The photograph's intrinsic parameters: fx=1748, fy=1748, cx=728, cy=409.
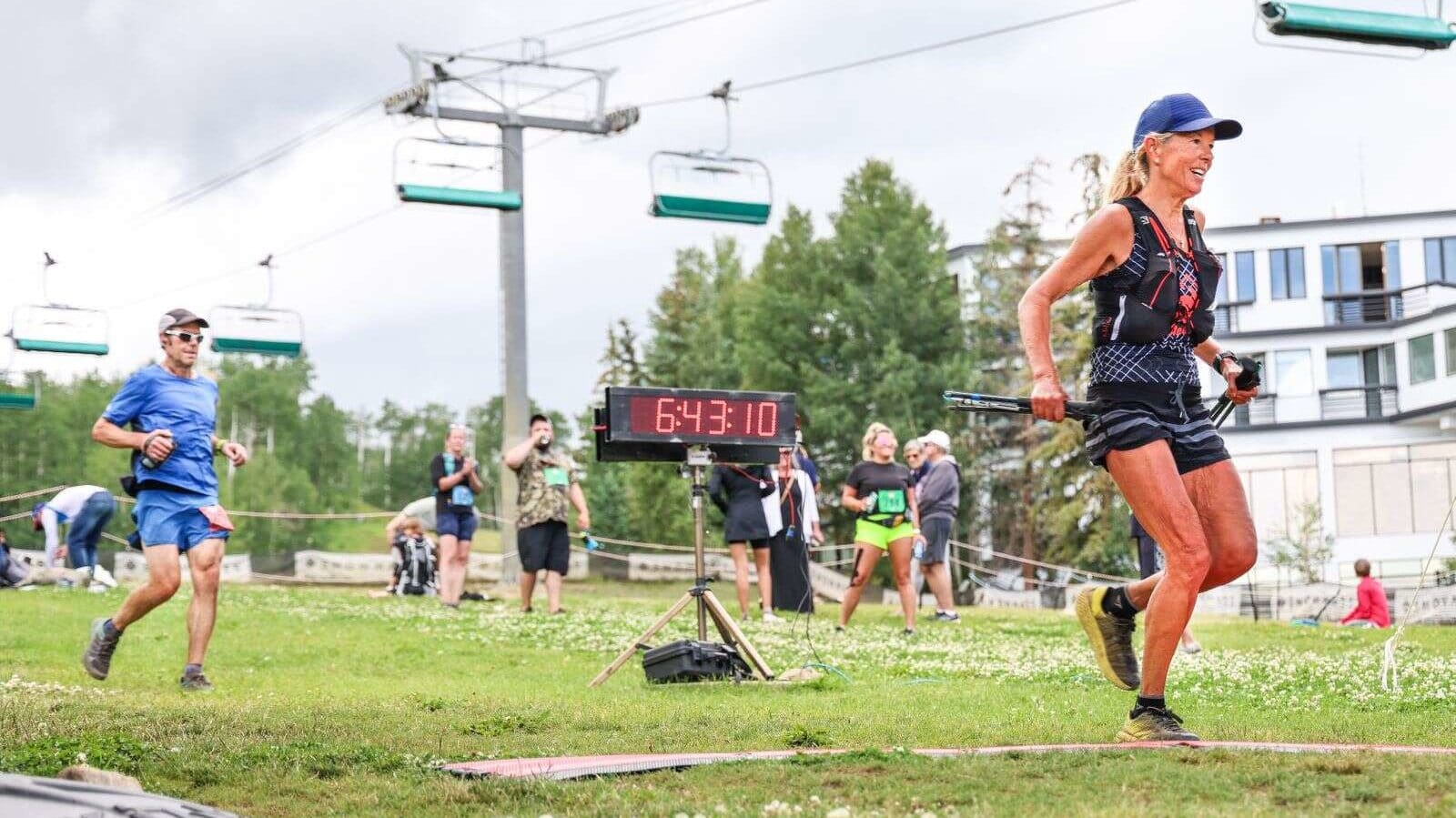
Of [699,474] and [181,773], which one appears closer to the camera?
[181,773]

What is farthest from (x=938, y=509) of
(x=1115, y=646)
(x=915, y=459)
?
(x=1115, y=646)

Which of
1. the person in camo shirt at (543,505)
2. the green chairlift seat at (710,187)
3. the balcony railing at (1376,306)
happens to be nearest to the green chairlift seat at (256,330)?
Result: the green chairlift seat at (710,187)

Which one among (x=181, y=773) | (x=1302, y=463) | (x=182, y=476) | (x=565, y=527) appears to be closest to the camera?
(x=181, y=773)

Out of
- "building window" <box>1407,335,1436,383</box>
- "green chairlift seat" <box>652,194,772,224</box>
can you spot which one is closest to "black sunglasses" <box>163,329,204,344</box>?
"green chairlift seat" <box>652,194,772,224</box>

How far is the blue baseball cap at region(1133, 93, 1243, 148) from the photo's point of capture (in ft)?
24.6

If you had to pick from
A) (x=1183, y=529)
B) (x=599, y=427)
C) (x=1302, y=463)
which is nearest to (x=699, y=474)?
(x=599, y=427)

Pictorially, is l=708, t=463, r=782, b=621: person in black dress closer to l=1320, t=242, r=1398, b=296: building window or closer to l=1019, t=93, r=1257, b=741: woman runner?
l=1019, t=93, r=1257, b=741: woman runner

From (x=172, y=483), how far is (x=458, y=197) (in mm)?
17969

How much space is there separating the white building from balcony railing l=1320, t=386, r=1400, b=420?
0.05 meters

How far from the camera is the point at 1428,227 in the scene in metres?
65.0

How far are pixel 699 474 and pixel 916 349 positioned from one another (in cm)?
5587

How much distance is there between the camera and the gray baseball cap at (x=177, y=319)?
37.3 feet

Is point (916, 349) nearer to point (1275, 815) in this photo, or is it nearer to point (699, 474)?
point (699, 474)

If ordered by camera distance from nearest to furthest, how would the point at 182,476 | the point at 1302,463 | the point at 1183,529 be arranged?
1. the point at 1183,529
2. the point at 182,476
3. the point at 1302,463
